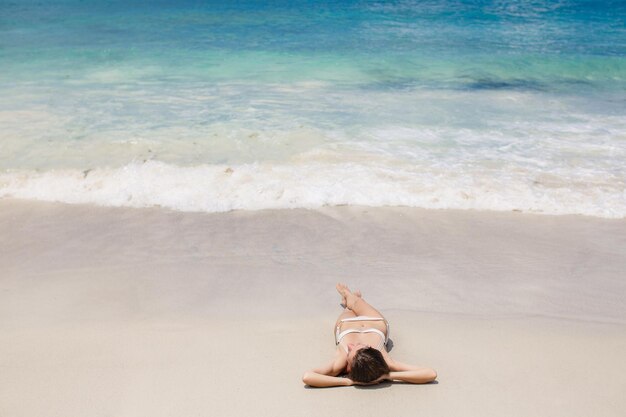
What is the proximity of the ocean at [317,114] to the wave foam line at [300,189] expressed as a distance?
3cm

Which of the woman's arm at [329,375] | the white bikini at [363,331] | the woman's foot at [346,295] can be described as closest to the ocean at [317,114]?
the woman's foot at [346,295]

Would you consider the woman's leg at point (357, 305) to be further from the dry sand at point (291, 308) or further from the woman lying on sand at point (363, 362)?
the dry sand at point (291, 308)

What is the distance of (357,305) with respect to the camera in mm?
4195

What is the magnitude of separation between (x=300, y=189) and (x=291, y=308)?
236 cm

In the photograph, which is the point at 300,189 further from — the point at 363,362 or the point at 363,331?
the point at 363,362

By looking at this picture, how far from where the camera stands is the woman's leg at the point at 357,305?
413cm

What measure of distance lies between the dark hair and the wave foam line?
9.11 feet

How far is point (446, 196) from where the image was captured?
20.8 feet

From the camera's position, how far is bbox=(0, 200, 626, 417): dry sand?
3.49 metres

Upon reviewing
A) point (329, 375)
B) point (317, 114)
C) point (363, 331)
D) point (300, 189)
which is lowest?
point (329, 375)

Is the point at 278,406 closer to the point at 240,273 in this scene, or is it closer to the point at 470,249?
the point at 240,273

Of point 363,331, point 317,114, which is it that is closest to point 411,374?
point 363,331

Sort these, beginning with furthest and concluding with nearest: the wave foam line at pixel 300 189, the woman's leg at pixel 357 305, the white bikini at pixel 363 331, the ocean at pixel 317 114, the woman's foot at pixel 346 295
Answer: the ocean at pixel 317 114 → the wave foam line at pixel 300 189 → the woman's foot at pixel 346 295 → the woman's leg at pixel 357 305 → the white bikini at pixel 363 331

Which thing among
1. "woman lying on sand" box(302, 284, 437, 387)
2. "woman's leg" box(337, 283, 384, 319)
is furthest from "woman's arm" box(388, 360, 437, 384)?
"woman's leg" box(337, 283, 384, 319)
